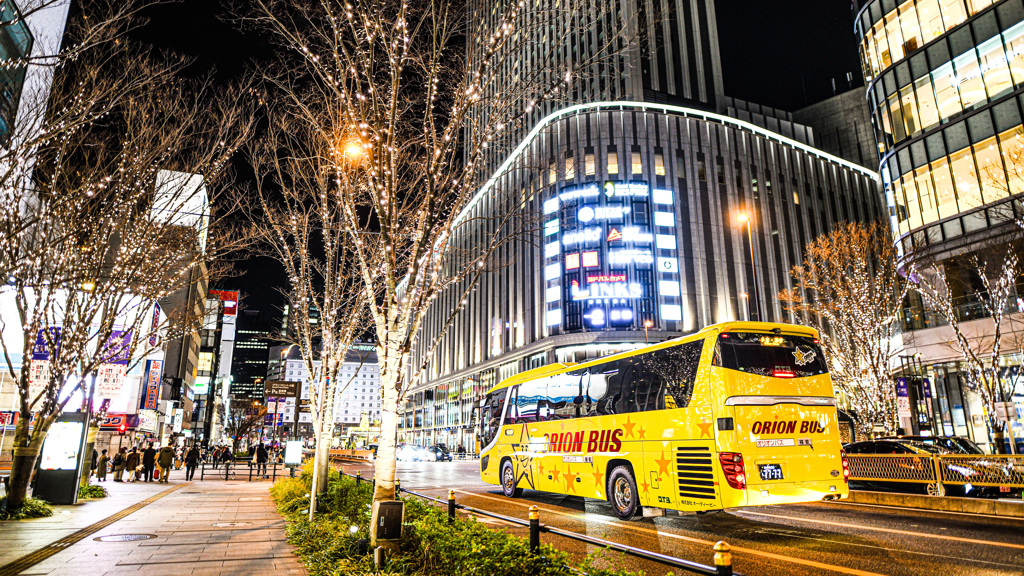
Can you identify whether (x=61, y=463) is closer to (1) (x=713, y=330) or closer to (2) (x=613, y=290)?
(1) (x=713, y=330)

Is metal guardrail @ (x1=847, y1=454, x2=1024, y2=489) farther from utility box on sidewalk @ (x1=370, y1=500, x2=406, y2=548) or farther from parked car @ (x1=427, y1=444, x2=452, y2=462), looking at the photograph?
parked car @ (x1=427, y1=444, x2=452, y2=462)

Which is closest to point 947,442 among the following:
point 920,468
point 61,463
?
point 920,468

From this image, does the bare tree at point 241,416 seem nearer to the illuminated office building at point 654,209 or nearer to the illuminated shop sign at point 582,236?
the illuminated office building at point 654,209

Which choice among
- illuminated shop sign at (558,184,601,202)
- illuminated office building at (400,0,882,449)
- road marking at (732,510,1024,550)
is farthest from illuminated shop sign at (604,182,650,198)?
road marking at (732,510,1024,550)

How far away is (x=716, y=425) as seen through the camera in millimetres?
9195

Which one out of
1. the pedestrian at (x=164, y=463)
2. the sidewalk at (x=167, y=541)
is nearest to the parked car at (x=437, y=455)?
the pedestrian at (x=164, y=463)

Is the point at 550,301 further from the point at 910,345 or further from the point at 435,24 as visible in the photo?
the point at 435,24

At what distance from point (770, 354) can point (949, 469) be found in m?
7.73

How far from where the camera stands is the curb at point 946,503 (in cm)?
1145

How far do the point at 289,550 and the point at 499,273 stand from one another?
5904 cm

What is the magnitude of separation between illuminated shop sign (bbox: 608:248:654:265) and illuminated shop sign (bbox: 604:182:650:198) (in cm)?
581

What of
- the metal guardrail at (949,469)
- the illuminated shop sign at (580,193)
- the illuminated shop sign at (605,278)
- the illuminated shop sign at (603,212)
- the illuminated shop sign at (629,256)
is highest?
the illuminated shop sign at (580,193)

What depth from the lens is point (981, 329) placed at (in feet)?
82.9

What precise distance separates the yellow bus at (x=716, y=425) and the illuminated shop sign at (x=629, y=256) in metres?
41.4
